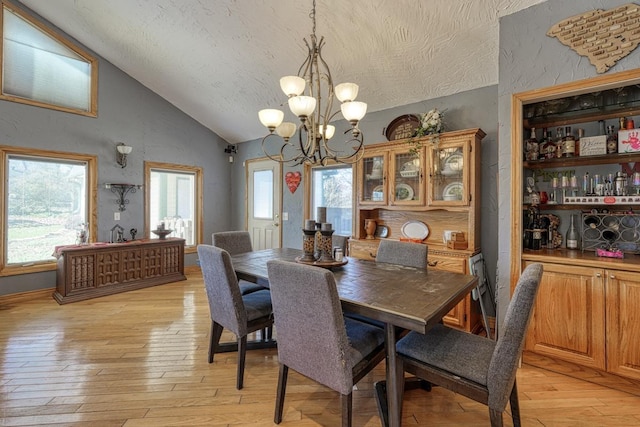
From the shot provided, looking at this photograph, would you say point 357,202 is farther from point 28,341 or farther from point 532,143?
point 28,341

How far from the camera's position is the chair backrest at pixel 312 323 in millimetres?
1406

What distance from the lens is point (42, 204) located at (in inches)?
158

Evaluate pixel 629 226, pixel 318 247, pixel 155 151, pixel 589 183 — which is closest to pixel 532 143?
pixel 589 183

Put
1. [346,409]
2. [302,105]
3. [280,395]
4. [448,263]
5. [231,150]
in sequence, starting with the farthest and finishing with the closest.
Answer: [231,150] → [448,263] → [302,105] → [280,395] → [346,409]

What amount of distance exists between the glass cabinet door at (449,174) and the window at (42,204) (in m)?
4.55

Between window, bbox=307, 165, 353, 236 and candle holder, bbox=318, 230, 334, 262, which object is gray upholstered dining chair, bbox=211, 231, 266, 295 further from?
window, bbox=307, 165, 353, 236

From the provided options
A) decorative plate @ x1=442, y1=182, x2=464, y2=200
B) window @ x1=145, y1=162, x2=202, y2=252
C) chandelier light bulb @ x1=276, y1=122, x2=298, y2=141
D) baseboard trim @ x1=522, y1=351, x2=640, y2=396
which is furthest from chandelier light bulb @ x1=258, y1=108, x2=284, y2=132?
window @ x1=145, y1=162, x2=202, y2=252

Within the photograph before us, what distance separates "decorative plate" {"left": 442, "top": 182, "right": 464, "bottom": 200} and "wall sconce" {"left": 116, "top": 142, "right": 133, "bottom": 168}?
433 cm

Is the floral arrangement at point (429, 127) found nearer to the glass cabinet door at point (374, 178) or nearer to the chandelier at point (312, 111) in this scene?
the glass cabinet door at point (374, 178)

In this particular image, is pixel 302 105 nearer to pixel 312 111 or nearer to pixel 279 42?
pixel 312 111

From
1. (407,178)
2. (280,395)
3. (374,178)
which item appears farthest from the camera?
(374,178)

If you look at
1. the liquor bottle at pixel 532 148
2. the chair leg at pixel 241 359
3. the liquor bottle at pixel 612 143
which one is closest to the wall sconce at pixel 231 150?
the chair leg at pixel 241 359

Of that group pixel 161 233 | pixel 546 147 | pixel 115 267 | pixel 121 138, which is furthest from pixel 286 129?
pixel 121 138

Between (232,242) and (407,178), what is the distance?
6.56 feet
